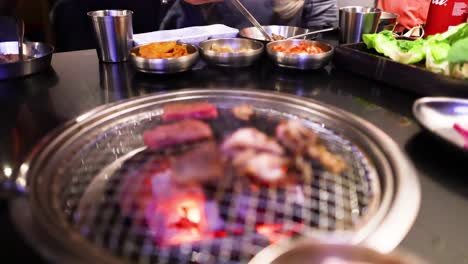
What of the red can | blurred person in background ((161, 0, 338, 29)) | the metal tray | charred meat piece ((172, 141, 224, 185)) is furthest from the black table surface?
blurred person in background ((161, 0, 338, 29))

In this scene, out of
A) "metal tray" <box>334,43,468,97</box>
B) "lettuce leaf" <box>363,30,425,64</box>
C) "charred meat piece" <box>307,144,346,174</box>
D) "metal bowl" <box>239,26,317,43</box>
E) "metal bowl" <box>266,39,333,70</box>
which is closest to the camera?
"charred meat piece" <box>307,144,346,174</box>

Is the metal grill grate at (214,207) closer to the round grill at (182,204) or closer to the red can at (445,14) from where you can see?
the round grill at (182,204)

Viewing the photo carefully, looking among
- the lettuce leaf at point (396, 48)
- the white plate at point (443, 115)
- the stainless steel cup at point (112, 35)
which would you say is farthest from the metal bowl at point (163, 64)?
the white plate at point (443, 115)

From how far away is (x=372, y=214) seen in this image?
2.74 ft

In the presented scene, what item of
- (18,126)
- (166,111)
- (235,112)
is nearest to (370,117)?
(235,112)

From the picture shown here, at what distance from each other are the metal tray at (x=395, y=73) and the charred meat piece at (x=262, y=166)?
0.83 meters

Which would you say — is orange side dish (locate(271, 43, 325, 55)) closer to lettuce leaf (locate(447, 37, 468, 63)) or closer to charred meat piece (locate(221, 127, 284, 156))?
lettuce leaf (locate(447, 37, 468, 63))

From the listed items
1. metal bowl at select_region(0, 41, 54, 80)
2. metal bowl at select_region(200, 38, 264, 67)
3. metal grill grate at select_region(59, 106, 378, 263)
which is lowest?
metal grill grate at select_region(59, 106, 378, 263)

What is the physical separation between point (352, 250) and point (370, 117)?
81cm

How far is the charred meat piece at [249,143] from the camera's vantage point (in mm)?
1104

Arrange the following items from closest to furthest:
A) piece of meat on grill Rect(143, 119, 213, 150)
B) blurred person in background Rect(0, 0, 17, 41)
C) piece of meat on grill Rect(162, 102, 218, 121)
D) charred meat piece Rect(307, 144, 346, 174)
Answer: charred meat piece Rect(307, 144, 346, 174) < piece of meat on grill Rect(143, 119, 213, 150) < piece of meat on grill Rect(162, 102, 218, 121) < blurred person in background Rect(0, 0, 17, 41)

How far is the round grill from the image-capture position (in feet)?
2.69

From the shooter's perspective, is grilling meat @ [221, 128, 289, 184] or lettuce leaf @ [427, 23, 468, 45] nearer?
grilling meat @ [221, 128, 289, 184]

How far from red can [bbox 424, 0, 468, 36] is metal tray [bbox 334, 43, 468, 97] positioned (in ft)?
1.72
